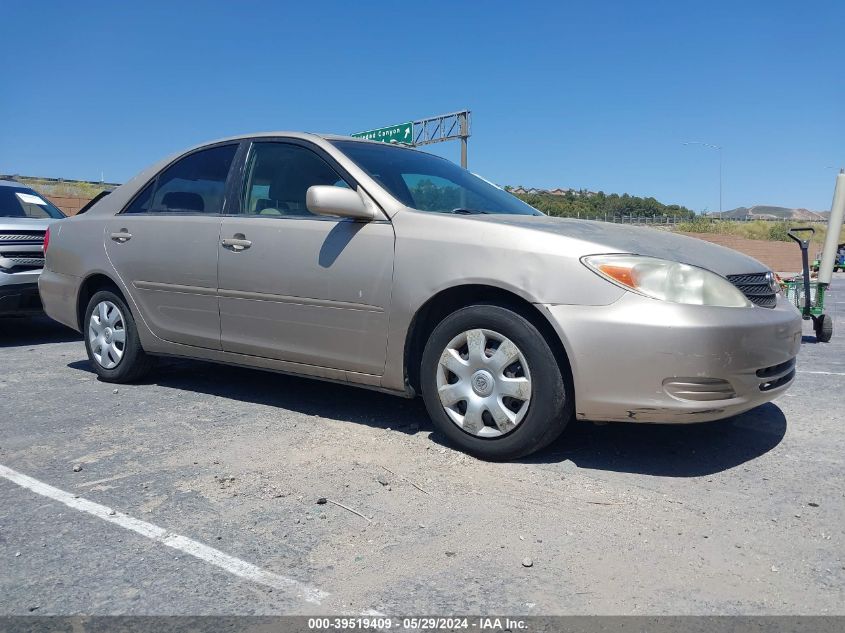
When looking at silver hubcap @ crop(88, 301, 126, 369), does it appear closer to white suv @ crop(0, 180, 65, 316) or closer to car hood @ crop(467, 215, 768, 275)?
white suv @ crop(0, 180, 65, 316)

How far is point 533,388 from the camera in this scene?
3352 millimetres

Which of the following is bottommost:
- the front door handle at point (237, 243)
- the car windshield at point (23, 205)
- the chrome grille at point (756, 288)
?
the chrome grille at point (756, 288)

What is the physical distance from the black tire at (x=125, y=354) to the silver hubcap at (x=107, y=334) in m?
0.02

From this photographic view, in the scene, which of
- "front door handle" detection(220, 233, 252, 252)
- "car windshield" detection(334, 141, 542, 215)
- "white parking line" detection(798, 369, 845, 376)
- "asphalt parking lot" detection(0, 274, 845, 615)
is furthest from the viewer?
"white parking line" detection(798, 369, 845, 376)

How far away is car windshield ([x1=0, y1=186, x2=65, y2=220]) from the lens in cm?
834

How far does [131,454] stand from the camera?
3.69m

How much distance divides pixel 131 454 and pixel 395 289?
5.18ft

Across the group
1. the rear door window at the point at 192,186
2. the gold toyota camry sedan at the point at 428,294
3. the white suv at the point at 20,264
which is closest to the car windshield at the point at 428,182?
the gold toyota camry sedan at the point at 428,294

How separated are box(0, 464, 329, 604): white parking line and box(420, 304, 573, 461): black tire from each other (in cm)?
136

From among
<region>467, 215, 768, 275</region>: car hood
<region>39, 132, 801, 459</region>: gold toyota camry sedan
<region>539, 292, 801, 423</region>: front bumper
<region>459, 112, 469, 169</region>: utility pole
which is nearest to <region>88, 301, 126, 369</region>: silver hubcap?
<region>39, 132, 801, 459</region>: gold toyota camry sedan

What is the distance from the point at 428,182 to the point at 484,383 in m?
1.49

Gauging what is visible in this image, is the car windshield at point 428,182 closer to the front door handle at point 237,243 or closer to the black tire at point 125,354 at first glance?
the front door handle at point 237,243

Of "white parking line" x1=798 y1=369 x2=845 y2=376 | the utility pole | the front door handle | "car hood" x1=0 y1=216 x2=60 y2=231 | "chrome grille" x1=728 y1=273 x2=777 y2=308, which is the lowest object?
"white parking line" x1=798 y1=369 x2=845 y2=376

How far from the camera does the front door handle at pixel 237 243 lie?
→ 4.35 metres
